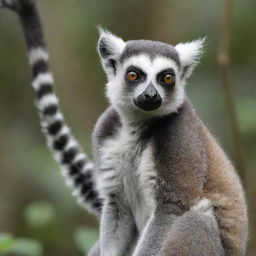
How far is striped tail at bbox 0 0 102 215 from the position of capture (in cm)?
679

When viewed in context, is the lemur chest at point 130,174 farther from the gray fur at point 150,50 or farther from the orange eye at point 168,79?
the gray fur at point 150,50

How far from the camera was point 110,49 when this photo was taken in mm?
6215

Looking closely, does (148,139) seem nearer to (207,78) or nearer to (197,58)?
(197,58)

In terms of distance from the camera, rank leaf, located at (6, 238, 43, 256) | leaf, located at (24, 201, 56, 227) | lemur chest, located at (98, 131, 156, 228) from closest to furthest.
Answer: lemur chest, located at (98, 131, 156, 228)
leaf, located at (6, 238, 43, 256)
leaf, located at (24, 201, 56, 227)

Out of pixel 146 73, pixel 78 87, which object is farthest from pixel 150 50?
pixel 78 87

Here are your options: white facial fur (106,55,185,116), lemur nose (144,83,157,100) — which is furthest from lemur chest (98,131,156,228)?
lemur nose (144,83,157,100)

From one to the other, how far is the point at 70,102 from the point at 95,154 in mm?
5400

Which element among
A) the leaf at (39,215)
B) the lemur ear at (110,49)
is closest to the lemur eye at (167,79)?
the lemur ear at (110,49)

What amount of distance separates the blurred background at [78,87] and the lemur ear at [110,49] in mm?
4249

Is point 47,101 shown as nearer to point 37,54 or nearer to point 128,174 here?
point 37,54

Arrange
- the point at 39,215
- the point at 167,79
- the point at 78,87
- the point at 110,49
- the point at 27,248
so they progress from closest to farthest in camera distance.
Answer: the point at 167,79 < the point at 110,49 < the point at 27,248 < the point at 39,215 < the point at 78,87

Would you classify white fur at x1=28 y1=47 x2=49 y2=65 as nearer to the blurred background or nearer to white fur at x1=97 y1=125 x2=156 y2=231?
white fur at x1=97 y1=125 x2=156 y2=231

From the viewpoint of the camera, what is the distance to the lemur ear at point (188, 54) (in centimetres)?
621

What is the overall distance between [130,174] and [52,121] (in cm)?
116
